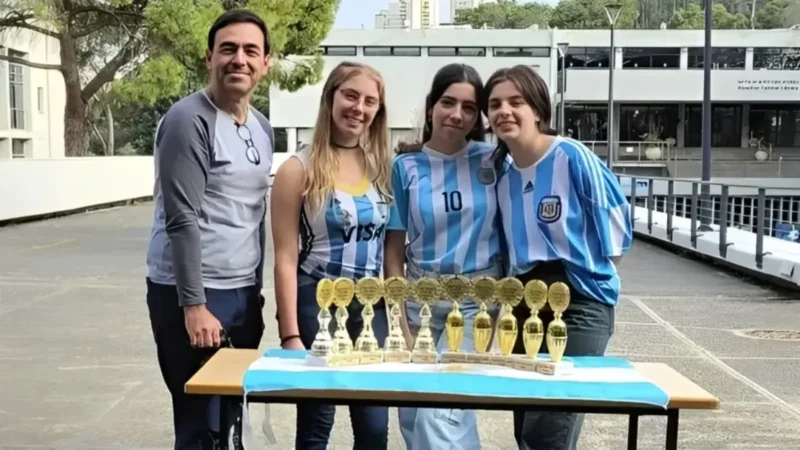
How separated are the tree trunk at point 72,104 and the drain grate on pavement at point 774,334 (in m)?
20.2

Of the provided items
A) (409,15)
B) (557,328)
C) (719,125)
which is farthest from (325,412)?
(409,15)

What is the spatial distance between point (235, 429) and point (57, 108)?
40.3 meters

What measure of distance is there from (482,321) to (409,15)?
78920 mm

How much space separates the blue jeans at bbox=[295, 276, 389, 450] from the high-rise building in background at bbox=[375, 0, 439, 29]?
54.4 metres

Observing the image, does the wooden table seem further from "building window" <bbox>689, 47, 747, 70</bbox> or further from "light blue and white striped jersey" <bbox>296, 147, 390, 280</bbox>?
"building window" <bbox>689, 47, 747, 70</bbox>

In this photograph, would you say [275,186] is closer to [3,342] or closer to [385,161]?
[385,161]

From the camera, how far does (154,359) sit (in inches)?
292

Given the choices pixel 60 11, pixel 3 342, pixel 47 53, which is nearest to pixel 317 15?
pixel 60 11

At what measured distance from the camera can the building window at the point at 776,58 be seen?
51.2 metres

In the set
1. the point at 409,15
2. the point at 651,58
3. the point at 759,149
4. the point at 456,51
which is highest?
the point at 409,15

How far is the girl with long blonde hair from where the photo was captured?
3.32 meters

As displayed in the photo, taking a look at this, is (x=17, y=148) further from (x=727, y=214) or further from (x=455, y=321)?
(x=455, y=321)

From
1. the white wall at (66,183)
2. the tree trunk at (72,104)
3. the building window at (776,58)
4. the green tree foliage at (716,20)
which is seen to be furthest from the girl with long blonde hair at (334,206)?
the green tree foliage at (716,20)

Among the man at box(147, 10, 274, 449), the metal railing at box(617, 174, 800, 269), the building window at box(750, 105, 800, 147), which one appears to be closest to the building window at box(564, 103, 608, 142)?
the building window at box(750, 105, 800, 147)
